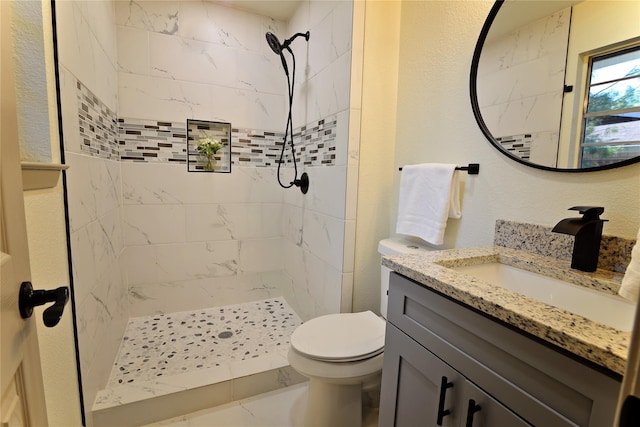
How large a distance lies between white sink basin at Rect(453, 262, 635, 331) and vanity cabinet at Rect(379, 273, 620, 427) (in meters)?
0.25

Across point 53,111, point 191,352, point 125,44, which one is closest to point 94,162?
point 53,111

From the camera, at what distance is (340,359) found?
1229 mm

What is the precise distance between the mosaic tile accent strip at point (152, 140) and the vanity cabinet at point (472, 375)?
2046 mm

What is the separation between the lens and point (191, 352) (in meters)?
1.93

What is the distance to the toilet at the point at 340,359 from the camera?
123 cm

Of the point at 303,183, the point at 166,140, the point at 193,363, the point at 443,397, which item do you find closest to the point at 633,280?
the point at 443,397

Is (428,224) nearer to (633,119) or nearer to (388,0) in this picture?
(633,119)

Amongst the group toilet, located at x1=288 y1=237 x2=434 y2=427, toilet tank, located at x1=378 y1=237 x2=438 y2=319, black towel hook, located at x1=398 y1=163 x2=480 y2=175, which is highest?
black towel hook, located at x1=398 y1=163 x2=480 y2=175

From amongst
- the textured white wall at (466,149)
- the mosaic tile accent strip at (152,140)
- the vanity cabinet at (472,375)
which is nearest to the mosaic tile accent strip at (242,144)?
the mosaic tile accent strip at (152,140)

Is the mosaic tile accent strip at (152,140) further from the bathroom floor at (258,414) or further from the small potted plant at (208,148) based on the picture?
the bathroom floor at (258,414)

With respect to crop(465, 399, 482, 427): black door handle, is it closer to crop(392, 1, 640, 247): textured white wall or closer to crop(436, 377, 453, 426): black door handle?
crop(436, 377, 453, 426): black door handle

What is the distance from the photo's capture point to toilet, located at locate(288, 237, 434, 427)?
4.03ft

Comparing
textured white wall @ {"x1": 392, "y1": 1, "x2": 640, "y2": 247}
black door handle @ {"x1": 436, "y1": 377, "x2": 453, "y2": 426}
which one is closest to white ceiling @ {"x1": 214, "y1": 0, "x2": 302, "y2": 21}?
textured white wall @ {"x1": 392, "y1": 1, "x2": 640, "y2": 247}

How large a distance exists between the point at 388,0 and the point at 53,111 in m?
1.62
